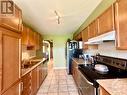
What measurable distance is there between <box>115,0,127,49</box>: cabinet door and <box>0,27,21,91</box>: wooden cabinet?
136cm

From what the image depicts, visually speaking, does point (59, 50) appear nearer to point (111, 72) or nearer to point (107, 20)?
point (111, 72)

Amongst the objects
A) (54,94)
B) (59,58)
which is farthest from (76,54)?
(54,94)

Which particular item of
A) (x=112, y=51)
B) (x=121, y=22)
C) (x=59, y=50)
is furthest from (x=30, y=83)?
(x=59, y=50)

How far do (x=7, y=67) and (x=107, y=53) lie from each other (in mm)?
2186

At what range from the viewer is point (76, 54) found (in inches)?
258

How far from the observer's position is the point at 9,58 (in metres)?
1.63

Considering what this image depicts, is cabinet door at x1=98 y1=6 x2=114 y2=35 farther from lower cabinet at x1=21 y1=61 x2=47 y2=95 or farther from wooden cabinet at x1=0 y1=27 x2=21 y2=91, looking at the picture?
lower cabinet at x1=21 y1=61 x2=47 y2=95

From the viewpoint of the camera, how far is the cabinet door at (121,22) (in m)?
1.55

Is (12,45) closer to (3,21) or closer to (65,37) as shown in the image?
(3,21)

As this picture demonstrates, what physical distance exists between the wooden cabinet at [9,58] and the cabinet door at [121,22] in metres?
1.36

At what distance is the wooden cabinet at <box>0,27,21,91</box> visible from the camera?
4.66 feet

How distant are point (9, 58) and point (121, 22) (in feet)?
4.70

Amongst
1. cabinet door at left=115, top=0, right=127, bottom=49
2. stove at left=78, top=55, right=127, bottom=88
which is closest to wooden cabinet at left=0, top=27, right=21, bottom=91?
stove at left=78, top=55, right=127, bottom=88

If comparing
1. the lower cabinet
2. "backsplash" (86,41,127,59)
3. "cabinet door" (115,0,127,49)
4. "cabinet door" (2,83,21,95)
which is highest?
"cabinet door" (115,0,127,49)
